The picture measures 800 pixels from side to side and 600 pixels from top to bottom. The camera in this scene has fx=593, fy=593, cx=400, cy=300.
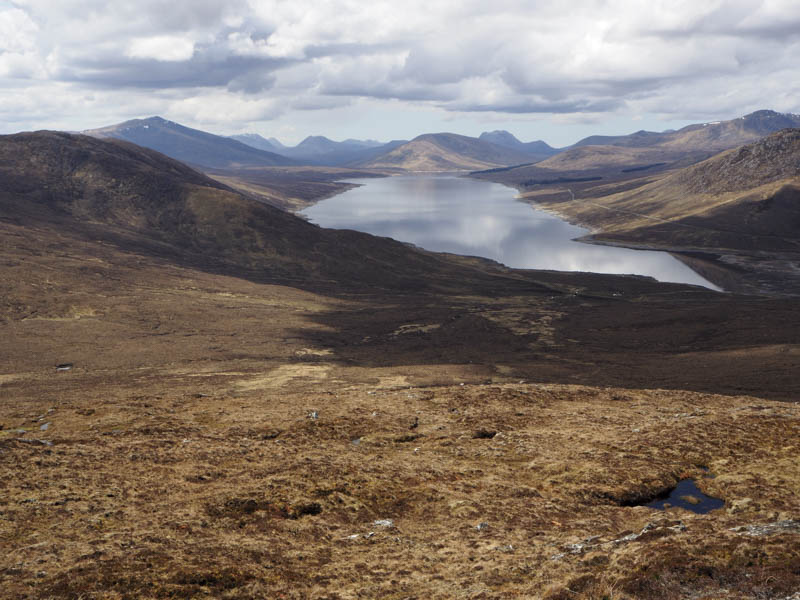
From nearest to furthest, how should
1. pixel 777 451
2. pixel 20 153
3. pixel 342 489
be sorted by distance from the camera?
pixel 342 489 < pixel 777 451 < pixel 20 153

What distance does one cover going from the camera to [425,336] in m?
84.0

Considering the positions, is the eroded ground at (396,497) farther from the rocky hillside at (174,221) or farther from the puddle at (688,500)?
the rocky hillside at (174,221)

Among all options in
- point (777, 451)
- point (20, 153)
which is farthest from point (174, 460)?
point (20, 153)

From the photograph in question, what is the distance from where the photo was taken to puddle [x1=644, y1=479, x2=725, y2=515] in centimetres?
2642

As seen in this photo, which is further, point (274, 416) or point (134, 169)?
point (134, 169)

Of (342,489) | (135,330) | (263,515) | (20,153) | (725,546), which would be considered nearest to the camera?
(725,546)

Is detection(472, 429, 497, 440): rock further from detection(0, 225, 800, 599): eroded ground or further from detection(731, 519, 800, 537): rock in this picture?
detection(731, 519, 800, 537): rock

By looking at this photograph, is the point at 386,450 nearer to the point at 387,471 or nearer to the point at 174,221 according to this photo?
the point at 387,471

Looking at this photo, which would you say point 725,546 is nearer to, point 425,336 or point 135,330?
point 425,336

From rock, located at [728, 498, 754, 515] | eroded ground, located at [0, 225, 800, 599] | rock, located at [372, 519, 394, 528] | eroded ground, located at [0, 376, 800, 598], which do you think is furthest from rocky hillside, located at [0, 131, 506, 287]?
rock, located at [372, 519, 394, 528]

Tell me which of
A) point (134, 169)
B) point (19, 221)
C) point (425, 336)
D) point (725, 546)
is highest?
point (134, 169)

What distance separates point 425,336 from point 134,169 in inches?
5266

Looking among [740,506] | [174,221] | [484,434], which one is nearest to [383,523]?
[484,434]

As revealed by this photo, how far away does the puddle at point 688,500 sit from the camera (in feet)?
86.7
